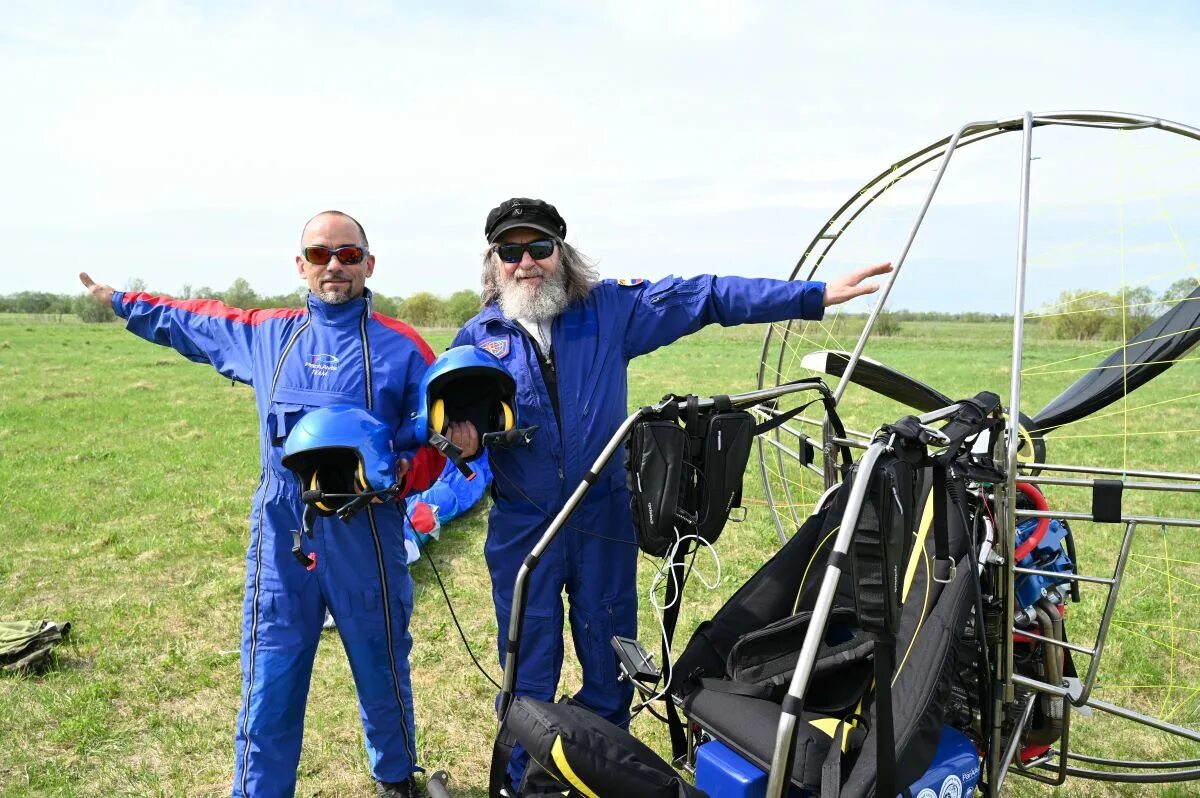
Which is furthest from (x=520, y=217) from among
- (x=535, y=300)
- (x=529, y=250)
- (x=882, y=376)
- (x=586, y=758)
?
(x=586, y=758)

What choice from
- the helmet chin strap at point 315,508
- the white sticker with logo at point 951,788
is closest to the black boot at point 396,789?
the helmet chin strap at point 315,508

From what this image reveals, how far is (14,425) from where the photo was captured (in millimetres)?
12891

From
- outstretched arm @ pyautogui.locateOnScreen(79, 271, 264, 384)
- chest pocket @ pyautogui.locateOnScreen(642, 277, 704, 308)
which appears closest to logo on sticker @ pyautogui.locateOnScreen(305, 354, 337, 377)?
outstretched arm @ pyautogui.locateOnScreen(79, 271, 264, 384)

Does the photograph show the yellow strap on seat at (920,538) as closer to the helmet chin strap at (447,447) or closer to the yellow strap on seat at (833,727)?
the yellow strap on seat at (833,727)

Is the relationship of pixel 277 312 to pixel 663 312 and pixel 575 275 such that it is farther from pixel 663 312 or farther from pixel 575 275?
pixel 663 312

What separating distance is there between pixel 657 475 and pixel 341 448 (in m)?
1.07

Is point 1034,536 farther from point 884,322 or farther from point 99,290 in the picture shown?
point 99,290

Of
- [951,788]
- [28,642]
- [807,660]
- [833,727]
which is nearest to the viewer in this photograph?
[807,660]

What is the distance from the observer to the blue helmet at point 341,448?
277 cm

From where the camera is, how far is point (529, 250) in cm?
338

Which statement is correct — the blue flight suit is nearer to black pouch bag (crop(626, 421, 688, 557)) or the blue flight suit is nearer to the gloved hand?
black pouch bag (crop(626, 421, 688, 557))

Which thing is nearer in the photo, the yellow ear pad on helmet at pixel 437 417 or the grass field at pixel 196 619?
the yellow ear pad on helmet at pixel 437 417

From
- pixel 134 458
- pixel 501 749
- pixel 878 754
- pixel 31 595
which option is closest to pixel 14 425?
pixel 134 458

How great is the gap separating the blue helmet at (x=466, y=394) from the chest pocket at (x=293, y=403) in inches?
10.8
